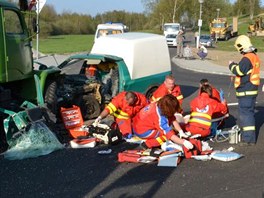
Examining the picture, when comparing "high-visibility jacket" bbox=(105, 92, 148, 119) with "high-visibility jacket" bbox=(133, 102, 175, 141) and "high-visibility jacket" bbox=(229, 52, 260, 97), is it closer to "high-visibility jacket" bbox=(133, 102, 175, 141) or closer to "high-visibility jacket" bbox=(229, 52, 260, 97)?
"high-visibility jacket" bbox=(133, 102, 175, 141)

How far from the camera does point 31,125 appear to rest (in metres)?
7.27

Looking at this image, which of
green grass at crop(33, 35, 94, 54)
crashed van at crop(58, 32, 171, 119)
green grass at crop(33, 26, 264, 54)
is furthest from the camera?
green grass at crop(33, 26, 264, 54)

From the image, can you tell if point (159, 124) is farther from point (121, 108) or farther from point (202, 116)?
point (121, 108)

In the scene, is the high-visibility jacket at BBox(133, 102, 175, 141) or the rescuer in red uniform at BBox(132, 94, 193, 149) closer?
the rescuer in red uniform at BBox(132, 94, 193, 149)

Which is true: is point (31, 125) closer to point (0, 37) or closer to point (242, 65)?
point (0, 37)

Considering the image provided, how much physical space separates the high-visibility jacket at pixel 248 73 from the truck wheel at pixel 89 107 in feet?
10.9

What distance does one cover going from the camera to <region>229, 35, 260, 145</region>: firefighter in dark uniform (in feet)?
25.1

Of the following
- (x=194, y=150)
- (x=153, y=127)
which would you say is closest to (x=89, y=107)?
(x=153, y=127)

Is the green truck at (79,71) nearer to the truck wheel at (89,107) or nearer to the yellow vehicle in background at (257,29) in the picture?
the truck wheel at (89,107)

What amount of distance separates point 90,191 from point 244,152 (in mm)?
3031

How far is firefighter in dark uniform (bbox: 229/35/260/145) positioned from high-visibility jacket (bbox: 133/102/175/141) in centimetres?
151

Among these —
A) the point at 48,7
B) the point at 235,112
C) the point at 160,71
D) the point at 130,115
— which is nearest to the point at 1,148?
the point at 130,115

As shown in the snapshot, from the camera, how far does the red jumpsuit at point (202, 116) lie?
7738 mm

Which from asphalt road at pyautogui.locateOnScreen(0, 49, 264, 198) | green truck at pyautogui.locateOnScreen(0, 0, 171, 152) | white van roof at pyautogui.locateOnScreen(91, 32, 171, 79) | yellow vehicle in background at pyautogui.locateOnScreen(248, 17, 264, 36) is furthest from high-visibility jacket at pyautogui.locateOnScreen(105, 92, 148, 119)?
yellow vehicle in background at pyautogui.locateOnScreen(248, 17, 264, 36)
